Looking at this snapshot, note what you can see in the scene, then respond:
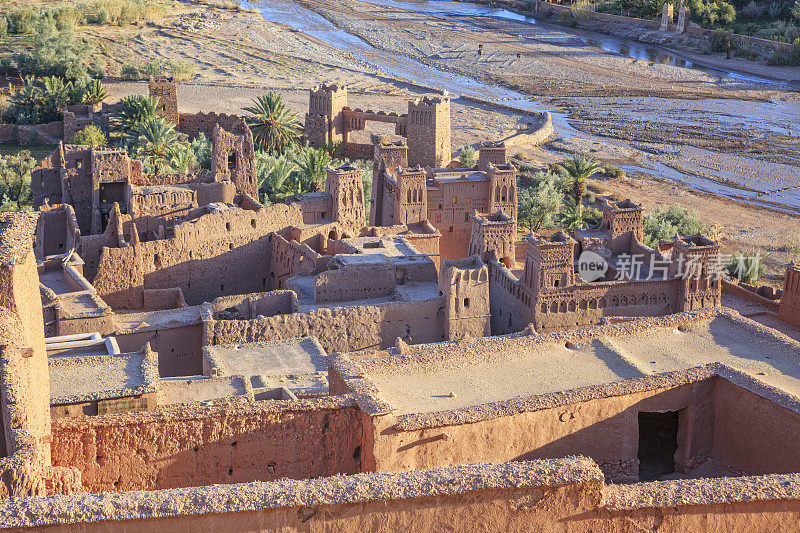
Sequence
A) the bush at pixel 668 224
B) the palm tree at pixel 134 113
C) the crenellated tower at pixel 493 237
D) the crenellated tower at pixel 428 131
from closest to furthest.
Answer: the crenellated tower at pixel 493 237 < the bush at pixel 668 224 < the crenellated tower at pixel 428 131 < the palm tree at pixel 134 113

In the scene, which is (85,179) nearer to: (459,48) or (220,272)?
(220,272)

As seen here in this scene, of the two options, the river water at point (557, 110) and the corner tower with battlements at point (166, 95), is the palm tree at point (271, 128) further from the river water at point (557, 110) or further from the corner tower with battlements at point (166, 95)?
the river water at point (557, 110)

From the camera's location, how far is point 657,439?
18.6 m

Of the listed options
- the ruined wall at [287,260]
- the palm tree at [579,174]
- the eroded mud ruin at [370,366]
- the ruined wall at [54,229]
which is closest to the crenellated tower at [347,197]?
the eroded mud ruin at [370,366]

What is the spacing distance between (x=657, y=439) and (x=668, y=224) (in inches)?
851

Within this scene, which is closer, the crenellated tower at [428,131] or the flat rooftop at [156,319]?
the flat rooftop at [156,319]

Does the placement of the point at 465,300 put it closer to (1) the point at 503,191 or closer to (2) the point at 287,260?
(2) the point at 287,260

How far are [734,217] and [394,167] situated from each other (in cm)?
1687

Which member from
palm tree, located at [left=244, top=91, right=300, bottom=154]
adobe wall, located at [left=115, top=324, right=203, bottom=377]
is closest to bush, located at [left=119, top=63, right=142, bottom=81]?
palm tree, located at [left=244, top=91, right=300, bottom=154]

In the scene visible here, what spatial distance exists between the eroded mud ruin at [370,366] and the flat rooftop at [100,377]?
0.05 meters

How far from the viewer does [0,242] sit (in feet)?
42.7

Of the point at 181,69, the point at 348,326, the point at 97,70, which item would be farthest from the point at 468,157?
the point at 97,70

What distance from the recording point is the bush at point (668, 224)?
38.7 metres

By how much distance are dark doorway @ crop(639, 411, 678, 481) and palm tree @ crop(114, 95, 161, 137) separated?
111 feet
